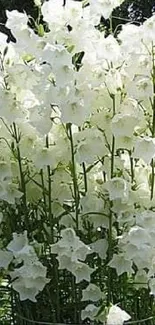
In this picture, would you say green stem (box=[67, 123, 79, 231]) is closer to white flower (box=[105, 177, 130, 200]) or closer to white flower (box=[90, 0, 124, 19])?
white flower (box=[105, 177, 130, 200])

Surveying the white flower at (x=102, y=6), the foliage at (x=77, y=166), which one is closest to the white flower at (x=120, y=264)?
the foliage at (x=77, y=166)

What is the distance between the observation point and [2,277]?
1825 millimetres

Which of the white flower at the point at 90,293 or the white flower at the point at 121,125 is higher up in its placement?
the white flower at the point at 121,125

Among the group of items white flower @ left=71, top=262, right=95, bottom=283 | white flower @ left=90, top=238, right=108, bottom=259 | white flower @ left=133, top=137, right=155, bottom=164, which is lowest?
white flower @ left=71, top=262, right=95, bottom=283

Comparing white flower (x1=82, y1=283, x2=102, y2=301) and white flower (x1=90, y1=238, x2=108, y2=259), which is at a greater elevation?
white flower (x1=90, y1=238, x2=108, y2=259)

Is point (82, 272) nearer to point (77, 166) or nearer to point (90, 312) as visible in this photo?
point (90, 312)

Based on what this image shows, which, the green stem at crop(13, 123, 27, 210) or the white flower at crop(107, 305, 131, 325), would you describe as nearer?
the white flower at crop(107, 305, 131, 325)

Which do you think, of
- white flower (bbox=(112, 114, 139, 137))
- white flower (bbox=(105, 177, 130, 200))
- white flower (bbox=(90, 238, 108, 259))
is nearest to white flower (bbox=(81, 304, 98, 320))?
white flower (bbox=(90, 238, 108, 259))

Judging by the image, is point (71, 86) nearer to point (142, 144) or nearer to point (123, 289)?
point (142, 144)

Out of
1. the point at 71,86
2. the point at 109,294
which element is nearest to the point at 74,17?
the point at 71,86

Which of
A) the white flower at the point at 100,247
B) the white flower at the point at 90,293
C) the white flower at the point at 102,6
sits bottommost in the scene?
the white flower at the point at 90,293

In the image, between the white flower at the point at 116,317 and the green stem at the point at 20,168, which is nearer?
the white flower at the point at 116,317

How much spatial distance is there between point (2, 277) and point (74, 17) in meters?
0.62

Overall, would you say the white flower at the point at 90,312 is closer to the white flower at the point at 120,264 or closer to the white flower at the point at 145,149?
the white flower at the point at 120,264
